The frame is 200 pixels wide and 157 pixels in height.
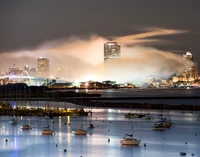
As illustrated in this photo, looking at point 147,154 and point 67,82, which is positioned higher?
point 67,82

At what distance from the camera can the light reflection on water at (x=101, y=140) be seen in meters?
30.7

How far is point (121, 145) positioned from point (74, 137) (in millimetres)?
5217

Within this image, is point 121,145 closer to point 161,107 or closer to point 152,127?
point 152,127

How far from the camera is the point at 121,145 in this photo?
32969mm

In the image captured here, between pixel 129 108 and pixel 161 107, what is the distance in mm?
5136

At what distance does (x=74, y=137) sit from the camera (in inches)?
1469

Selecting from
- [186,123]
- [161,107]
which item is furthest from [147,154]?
[161,107]

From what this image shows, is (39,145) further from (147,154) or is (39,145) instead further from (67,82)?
(67,82)

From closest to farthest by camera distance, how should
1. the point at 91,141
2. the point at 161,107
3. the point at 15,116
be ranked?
1. the point at 91,141
2. the point at 15,116
3. the point at 161,107

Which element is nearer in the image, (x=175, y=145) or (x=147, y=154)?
(x=147, y=154)

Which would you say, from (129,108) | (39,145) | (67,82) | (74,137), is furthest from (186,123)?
(67,82)

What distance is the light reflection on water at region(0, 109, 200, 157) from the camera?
1208 inches

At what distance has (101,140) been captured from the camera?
35.9 metres

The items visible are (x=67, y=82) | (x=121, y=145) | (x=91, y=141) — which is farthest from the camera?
(x=67, y=82)
